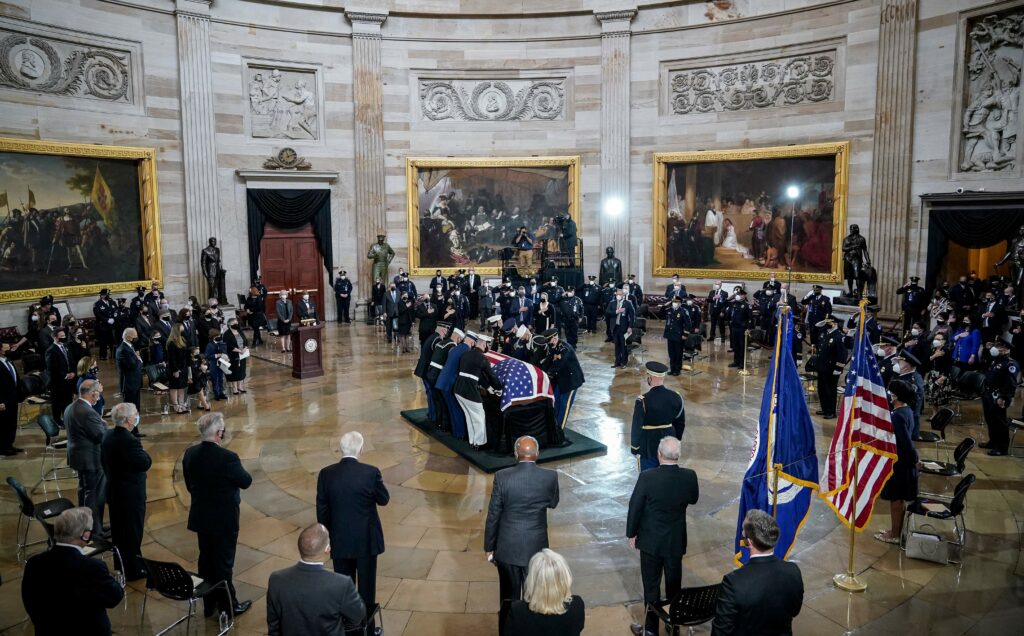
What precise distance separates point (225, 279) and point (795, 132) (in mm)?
17747

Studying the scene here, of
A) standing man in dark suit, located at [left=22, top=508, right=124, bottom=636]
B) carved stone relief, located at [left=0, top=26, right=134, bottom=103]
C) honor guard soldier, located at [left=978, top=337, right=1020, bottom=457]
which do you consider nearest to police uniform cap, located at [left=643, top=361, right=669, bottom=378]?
standing man in dark suit, located at [left=22, top=508, right=124, bottom=636]

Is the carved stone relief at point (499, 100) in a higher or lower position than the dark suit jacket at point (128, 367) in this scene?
higher

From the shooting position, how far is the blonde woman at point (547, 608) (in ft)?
12.6

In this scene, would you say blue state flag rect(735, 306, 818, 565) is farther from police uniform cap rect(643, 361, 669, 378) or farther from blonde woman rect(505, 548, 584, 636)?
blonde woman rect(505, 548, 584, 636)

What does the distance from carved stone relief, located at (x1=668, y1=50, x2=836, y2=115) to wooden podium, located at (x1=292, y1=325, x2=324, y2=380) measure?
1437 centimetres

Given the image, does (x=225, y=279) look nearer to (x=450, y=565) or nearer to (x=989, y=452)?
(x=450, y=565)

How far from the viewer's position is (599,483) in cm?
951

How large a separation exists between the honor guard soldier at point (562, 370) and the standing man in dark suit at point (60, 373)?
7.45 meters

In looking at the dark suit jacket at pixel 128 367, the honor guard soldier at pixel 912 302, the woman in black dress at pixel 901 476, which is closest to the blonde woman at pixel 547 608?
the woman in black dress at pixel 901 476

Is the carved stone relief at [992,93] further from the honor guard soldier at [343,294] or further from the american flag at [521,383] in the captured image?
the honor guard soldier at [343,294]

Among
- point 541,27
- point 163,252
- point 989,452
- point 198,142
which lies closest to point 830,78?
point 541,27

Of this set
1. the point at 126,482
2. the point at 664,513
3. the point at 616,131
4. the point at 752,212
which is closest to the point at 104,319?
the point at 126,482

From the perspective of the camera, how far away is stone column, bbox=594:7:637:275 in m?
24.0

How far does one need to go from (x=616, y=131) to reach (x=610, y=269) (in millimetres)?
4769
